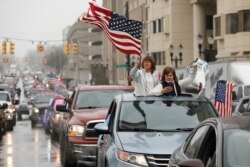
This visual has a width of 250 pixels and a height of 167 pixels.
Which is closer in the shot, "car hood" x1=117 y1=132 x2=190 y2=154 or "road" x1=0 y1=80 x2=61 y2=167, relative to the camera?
"car hood" x1=117 y1=132 x2=190 y2=154

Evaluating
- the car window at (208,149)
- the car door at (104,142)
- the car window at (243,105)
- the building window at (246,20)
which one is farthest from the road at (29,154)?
the building window at (246,20)

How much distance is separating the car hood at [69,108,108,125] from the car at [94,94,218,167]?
2580 millimetres

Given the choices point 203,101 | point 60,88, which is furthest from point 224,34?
point 203,101

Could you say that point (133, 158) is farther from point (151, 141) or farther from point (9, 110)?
point (9, 110)

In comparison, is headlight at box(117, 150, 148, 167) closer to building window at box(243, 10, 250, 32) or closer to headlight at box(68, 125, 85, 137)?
headlight at box(68, 125, 85, 137)

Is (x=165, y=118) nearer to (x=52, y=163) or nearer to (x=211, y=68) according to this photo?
(x=52, y=163)

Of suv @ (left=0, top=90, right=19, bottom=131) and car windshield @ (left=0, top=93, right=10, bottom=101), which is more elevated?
car windshield @ (left=0, top=93, right=10, bottom=101)

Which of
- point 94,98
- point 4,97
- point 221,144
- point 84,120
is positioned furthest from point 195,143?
point 4,97

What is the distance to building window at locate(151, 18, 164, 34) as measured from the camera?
210 feet

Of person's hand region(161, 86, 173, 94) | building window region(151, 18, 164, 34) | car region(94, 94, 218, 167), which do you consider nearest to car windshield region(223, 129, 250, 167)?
car region(94, 94, 218, 167)

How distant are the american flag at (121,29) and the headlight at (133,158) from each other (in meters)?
10.4

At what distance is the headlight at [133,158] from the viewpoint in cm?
840

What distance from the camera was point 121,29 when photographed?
790 inches

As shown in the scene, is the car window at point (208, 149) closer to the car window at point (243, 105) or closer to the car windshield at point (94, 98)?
the car window at point (243, 105)
